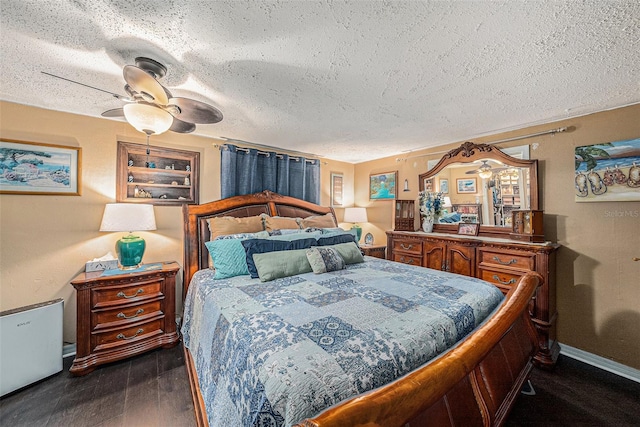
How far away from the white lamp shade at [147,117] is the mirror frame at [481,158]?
3157mm

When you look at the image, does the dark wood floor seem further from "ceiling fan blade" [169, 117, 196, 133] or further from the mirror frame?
"ceiling fan blade" [169, 117, 196, 133]

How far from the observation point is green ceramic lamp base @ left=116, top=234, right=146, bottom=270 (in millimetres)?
2299

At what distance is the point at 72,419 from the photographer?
5.15 ft

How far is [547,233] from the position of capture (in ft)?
8.31

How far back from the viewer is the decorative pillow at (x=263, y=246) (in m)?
2.04

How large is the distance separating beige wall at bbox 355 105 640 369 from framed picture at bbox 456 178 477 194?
0.62m

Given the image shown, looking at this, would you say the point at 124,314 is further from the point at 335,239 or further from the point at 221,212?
the point at 335,239

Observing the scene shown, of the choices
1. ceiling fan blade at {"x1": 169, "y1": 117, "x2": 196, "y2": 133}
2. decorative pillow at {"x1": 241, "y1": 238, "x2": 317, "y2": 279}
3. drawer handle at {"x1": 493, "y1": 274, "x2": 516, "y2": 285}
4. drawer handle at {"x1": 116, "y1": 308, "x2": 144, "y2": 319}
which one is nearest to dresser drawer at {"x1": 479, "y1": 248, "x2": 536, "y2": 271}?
drawer handle at {"x1": 493, "y1": 274, "x2": 516, "y2": 285}

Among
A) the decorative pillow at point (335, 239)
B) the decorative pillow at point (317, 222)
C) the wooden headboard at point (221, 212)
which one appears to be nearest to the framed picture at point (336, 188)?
the wooden headboard at point (221, 212)

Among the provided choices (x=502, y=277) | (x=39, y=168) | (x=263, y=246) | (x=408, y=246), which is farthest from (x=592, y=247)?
(x=39, y=168)

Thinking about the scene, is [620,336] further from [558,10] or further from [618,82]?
[558,10]

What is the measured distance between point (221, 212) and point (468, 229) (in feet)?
10.1

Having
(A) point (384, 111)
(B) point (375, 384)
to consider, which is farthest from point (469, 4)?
(B) point (375, 384)

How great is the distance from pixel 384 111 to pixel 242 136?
5.77 ft
